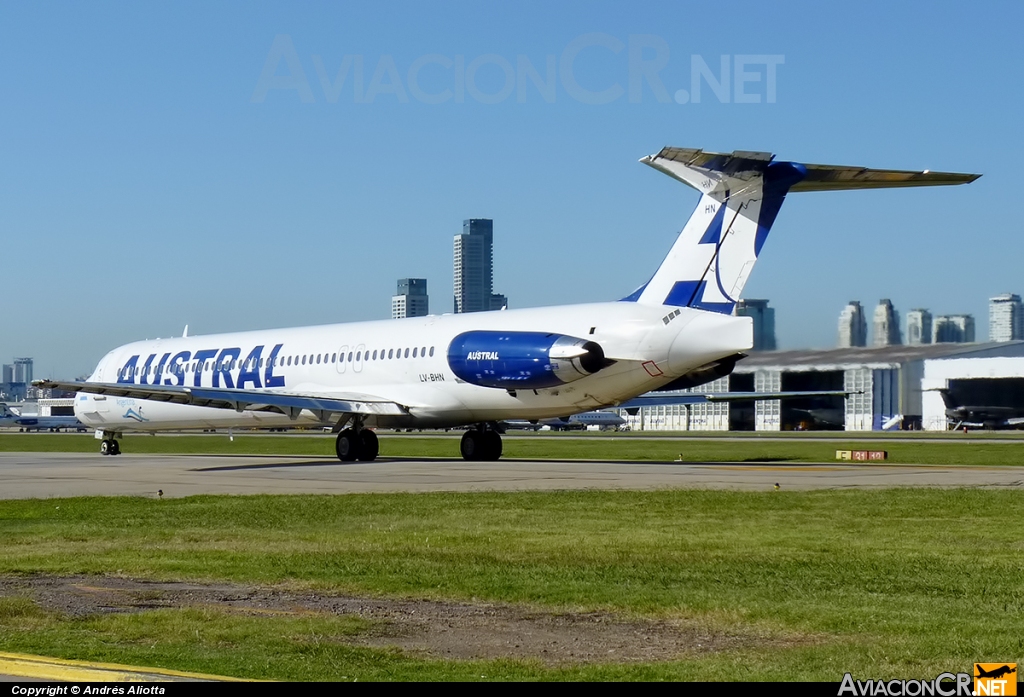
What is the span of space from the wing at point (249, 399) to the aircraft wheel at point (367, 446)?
0.65 meters

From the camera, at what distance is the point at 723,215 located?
2955 cm

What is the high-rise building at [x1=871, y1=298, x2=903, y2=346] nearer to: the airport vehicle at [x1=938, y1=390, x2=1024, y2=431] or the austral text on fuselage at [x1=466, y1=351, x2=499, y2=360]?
the austral text on fuselage at [x1=466, y1=351, x2=499, y2=360]

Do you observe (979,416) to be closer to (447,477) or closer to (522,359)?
(522,359)

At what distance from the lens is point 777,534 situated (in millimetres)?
14828

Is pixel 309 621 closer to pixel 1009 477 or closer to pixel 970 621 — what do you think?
pixel 970 621

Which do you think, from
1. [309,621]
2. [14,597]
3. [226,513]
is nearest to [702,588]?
[309,621]

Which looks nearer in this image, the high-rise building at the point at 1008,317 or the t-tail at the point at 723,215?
the t-tail at the point at 723,215

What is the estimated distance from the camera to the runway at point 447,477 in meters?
23.3

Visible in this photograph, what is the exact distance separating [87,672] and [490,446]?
96.7 feet

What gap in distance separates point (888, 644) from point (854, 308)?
3637cm

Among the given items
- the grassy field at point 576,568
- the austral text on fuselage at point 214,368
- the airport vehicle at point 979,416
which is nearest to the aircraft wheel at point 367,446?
the austral text on fuselage at point 214,368

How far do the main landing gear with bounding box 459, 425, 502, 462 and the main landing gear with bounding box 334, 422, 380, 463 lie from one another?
8.47 feet

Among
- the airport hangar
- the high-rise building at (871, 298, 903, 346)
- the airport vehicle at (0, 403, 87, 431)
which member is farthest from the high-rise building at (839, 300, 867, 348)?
the airport vehicle at (0, 403, 87, 431)

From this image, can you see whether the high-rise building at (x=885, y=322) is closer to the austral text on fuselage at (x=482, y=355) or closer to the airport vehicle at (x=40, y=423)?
the austral text on fuselage at (x=482, y=355)
